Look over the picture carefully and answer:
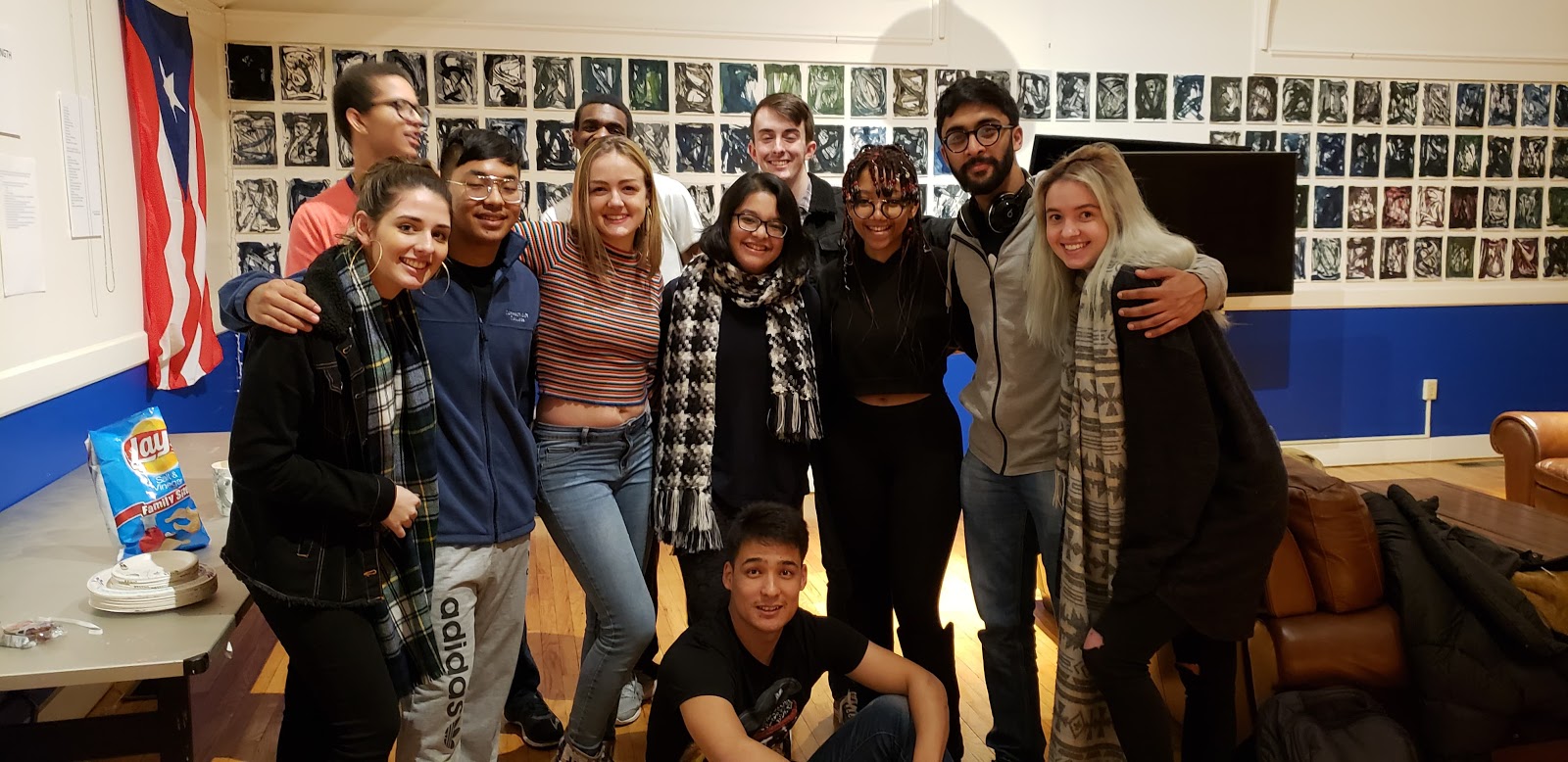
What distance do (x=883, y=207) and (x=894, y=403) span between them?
468 mm

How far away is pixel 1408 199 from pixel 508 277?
5742 mm

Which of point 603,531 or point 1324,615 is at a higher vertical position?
point 603,531

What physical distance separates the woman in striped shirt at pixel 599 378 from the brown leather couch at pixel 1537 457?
12.7 feet

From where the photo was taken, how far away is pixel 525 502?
7.60 ft

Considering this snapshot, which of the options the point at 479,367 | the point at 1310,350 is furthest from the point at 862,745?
the point at 1310,350

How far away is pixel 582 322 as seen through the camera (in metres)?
2.39

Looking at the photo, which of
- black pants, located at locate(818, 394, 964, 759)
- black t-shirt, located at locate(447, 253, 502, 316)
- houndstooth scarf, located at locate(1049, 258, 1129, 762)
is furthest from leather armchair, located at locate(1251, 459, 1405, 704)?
black t-shirt, located at locate(447, 253, 502, 316)

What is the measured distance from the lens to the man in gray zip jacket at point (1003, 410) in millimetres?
2441

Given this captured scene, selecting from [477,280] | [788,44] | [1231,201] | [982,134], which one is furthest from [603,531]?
[1231,201]

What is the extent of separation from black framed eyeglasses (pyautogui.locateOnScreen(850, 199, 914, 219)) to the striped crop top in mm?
551

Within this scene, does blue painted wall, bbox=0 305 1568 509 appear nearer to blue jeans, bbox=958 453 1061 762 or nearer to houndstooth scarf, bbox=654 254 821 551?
blue jeans, bbox=958 453 1061 762

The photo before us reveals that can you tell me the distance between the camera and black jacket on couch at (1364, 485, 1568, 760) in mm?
2508

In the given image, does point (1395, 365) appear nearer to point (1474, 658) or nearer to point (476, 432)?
point (1474, 658)

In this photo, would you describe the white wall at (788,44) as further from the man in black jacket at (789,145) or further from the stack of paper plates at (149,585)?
the man in black jacket at (789,145)
